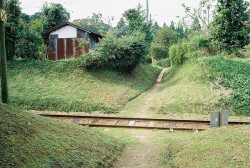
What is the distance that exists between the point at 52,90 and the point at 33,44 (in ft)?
24.6

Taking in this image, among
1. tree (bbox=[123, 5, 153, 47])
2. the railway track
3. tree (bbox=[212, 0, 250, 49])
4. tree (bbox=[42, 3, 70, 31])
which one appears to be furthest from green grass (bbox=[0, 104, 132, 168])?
tree (bbox=[123, 5, 153, 47])

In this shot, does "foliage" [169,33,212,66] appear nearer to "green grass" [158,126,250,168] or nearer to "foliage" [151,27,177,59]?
"green grass" [158,126,250,168]

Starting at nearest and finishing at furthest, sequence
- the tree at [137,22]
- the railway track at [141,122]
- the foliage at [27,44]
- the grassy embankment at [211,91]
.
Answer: the railway track at [141,122] → the grassy embankment at [211,91] → the foliage at [27,44] → the tree at [137,22]

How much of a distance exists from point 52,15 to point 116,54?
40.2 feet

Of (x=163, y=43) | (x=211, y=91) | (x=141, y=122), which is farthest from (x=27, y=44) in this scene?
(x=163, y=43)

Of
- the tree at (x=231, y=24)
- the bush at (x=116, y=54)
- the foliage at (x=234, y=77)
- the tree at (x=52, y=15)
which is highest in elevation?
the tree at (x=52, y=15)

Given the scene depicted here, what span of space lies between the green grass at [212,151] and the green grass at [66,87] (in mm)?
6825

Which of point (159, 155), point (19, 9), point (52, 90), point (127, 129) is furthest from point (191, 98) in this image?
point (19, 9)

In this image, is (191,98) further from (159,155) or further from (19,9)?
(19,9)

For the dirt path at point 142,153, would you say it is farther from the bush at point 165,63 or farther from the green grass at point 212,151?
the bush at point 165,63

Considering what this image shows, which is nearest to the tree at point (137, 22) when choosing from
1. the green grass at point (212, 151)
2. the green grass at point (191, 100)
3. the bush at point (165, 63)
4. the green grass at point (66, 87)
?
the bush at point (165, 63)

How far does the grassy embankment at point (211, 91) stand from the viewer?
37.0ft

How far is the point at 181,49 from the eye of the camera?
74.8ft

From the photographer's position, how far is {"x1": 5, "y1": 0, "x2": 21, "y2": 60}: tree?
730 inches
